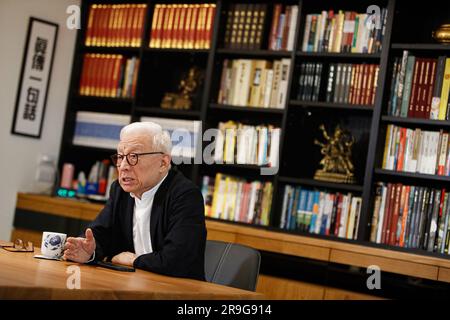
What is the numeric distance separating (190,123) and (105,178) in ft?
2.76

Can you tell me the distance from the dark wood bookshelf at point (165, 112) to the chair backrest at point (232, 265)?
2.25 meters

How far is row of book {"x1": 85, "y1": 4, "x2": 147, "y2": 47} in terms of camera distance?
5.54 meters

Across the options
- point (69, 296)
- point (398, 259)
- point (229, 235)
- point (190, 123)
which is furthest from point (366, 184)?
point (69, 296)

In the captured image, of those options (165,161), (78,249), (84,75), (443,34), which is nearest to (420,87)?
(443,34)

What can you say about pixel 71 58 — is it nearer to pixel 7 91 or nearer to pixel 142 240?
pixel 7 91

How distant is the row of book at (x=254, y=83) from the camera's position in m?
4.89

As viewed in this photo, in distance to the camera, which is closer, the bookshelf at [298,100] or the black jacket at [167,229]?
the black jacket at [167,229]

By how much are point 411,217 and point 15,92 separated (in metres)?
2.79

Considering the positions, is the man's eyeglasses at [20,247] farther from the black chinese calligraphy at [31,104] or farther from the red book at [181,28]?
the black chinese calligraphy at [31,104]

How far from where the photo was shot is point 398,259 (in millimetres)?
4059

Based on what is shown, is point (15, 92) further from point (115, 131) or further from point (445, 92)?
point (445, 92)

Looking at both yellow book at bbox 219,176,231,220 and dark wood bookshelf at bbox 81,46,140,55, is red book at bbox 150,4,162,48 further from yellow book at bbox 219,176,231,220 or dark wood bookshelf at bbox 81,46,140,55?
yellow book at bbox 219,176,231,220

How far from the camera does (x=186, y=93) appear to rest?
215 inches

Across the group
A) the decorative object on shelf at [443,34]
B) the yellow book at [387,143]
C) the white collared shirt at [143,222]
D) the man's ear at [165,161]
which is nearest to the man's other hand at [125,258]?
the white collared shirt at [143,222]
